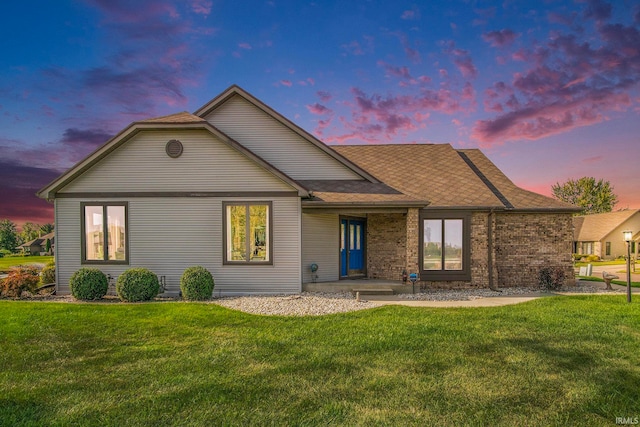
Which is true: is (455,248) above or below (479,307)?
above

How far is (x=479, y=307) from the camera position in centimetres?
970

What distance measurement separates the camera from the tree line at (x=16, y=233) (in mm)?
85125

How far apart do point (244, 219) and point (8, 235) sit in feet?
349

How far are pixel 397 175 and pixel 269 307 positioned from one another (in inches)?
323

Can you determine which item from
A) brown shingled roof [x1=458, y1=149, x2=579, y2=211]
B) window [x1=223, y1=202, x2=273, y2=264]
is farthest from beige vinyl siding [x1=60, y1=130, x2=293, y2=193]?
brown shingled roof [x1=458, y1=149, x2=579, y2=211]

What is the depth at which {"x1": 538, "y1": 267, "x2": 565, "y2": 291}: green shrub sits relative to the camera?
43.8ft

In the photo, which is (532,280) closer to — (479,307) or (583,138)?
(479,307)

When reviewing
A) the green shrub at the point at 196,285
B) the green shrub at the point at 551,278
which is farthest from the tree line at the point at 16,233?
the green shrub at the point at 551,278

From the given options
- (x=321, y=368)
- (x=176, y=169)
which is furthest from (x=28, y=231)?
(x=321, y=368)

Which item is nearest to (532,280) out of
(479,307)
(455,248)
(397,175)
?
(455,248)

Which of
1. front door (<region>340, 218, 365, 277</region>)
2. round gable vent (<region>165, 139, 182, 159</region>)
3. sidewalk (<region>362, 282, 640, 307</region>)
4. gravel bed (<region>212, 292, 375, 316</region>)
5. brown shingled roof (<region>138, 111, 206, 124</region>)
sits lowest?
sidewalk (<region>362, 282, 640, 307</region>)

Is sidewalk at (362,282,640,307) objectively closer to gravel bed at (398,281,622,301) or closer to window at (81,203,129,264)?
gravel bed at (398,281,622,301)

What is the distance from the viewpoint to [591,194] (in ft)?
191

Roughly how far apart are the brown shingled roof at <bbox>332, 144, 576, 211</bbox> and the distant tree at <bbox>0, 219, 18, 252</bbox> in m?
99.3
